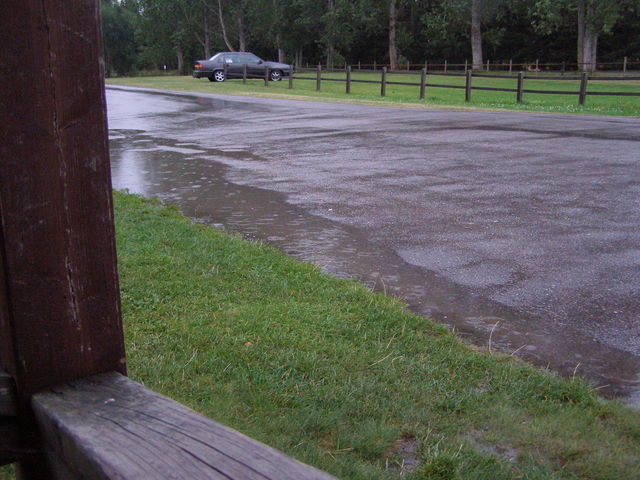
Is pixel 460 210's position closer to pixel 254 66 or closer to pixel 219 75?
pixel 254 66

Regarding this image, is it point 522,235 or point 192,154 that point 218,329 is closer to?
point 522,235

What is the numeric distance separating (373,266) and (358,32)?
235 ft

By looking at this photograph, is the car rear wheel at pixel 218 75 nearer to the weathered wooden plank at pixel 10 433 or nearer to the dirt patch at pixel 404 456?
the dirt patch at pixel 404 456

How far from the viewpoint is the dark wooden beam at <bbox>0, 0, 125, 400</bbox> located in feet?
4.40

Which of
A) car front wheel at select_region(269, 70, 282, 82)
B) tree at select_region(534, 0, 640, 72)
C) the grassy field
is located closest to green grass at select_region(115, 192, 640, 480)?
the grassy field

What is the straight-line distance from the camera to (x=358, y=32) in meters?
73.6

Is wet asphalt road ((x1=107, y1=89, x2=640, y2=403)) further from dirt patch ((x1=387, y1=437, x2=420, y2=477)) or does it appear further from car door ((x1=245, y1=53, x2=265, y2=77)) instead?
car door ((x1=245, y1=53, x2=265, y2=77))

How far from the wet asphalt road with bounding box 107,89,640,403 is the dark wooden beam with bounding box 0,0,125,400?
2.89 m

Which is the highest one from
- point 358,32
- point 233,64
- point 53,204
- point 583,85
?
point 358,32

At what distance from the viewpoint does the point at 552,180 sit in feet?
30.7

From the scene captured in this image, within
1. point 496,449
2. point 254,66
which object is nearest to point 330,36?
point 254,66

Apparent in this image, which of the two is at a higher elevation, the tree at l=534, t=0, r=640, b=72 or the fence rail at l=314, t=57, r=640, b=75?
the tree at l=534, t=0, r=640, b=72

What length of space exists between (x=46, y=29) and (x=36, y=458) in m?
0.89

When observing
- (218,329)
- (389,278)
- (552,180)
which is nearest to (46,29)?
(218,329)
